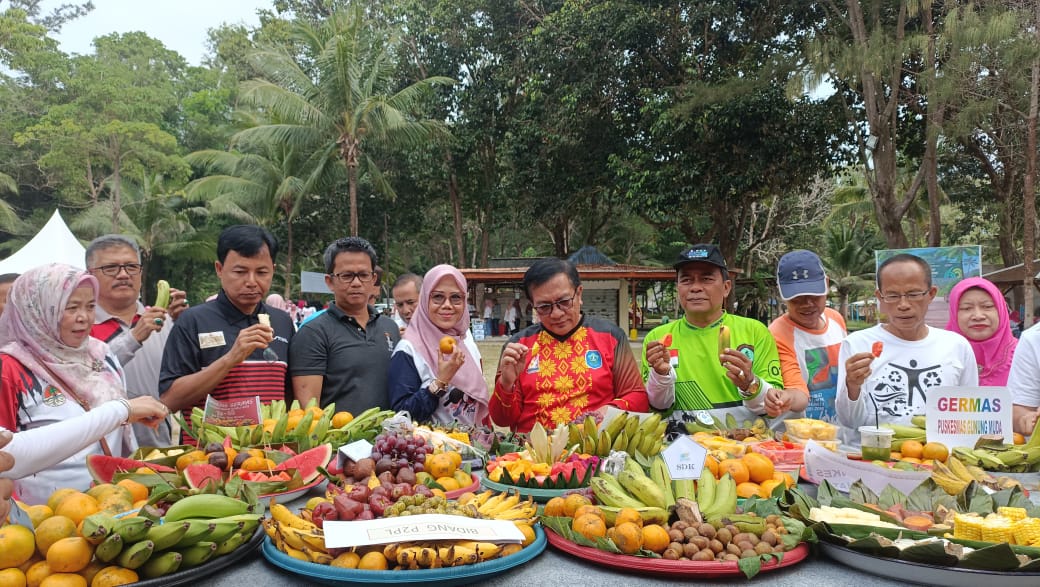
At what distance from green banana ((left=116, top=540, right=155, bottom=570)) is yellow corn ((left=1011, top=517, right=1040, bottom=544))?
234 centimetres

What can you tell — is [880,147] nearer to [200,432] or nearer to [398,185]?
[200,432]

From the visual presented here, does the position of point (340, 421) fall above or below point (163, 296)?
below

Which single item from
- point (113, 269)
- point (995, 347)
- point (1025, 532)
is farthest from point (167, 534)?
point (995, 347)

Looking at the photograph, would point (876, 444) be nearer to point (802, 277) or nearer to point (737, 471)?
point (737, 471)

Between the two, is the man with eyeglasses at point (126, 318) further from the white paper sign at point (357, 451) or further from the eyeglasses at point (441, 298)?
the white paper sign at point (357, 451)

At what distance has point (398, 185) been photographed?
25344mm

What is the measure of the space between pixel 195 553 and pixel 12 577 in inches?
15.8

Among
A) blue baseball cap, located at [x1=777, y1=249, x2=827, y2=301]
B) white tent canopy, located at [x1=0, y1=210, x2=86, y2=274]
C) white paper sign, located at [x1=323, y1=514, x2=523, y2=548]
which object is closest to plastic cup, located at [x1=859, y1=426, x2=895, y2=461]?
white paper sign, located at [x1=323, y1=514, x2=523, y2=548]

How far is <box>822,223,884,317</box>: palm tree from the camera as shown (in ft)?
110

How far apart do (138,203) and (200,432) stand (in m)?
29.5

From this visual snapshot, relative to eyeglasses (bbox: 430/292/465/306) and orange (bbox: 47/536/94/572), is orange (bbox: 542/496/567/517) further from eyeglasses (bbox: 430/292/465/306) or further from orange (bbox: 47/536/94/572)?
eyeglasses (bbox: 430/292/465/306)

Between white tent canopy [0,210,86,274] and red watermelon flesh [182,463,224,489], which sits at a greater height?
→ white tent canopy [0,210,86,274]

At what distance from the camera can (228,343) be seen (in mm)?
3553

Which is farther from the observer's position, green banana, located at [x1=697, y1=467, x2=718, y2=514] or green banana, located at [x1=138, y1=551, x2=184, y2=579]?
green banana, located at [x1=697, y1=467, x2=718, y2=514]
